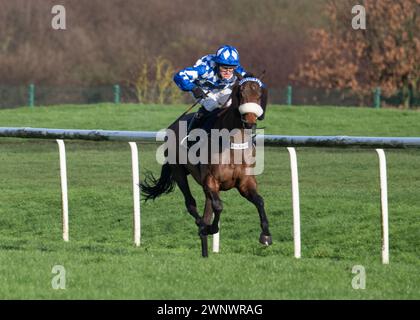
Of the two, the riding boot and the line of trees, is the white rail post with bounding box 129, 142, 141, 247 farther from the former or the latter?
the line of trees

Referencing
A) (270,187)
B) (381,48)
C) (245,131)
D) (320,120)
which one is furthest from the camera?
(381,48)

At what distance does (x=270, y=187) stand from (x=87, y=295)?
8240mm

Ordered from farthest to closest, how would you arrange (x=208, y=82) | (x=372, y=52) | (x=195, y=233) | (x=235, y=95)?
1. (x=372, y=52)
2. (x=195, y=233)
3. (x=208, y=82)
4. (x=235, y=95)

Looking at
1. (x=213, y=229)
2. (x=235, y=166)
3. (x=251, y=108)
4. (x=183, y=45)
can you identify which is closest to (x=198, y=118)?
(x=235, y=166)

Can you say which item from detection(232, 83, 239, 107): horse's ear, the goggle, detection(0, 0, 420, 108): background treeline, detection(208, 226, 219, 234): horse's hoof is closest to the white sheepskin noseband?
detection(232, 83, 239, 107): horse's ear

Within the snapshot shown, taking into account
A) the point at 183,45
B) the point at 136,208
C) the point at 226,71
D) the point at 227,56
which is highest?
the point at 227,56

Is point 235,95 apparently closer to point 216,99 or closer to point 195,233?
point 216,99

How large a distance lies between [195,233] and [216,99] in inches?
118

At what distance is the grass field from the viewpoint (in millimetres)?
7207

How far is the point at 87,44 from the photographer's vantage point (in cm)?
4859

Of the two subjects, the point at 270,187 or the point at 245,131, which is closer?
the point at 245,131

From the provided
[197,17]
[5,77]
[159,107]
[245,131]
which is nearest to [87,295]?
[245,131]

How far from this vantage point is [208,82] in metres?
9.22

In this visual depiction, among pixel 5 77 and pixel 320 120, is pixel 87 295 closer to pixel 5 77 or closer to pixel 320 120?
pixel 320 120
